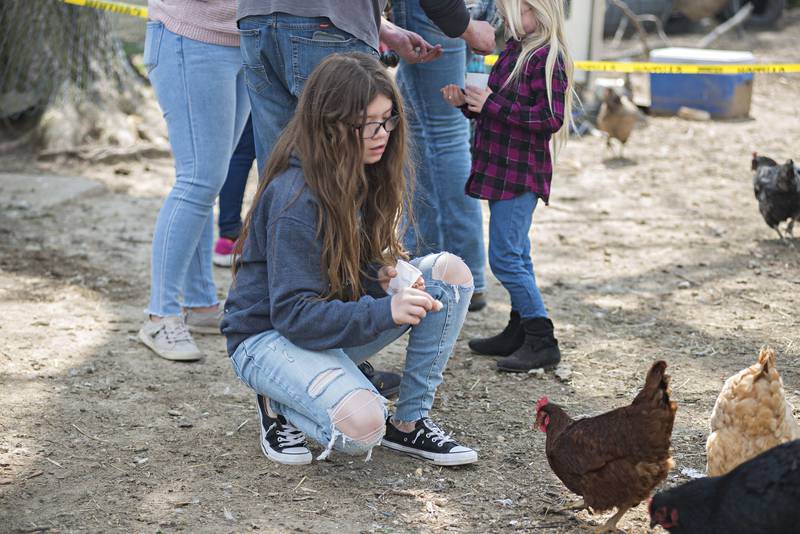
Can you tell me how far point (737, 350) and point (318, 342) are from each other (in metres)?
2.02

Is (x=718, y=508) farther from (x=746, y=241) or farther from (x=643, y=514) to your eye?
(x=746, y=241)

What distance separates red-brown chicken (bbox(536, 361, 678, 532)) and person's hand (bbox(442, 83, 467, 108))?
1.46 meters

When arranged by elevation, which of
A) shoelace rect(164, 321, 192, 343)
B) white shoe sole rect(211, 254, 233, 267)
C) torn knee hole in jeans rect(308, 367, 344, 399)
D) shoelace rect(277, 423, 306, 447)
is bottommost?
white shoe sole rect(211, 254, 233, 267)

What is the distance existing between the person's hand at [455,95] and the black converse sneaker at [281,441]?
1395 millimetres

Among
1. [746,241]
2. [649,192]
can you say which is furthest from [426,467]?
[649,192]

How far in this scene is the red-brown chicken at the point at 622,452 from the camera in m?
2.58

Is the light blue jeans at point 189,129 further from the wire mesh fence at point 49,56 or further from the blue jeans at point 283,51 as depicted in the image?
the wire mesh fence at point 49,56

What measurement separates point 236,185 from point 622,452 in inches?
114

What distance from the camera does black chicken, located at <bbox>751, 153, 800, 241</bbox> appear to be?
5.32 m

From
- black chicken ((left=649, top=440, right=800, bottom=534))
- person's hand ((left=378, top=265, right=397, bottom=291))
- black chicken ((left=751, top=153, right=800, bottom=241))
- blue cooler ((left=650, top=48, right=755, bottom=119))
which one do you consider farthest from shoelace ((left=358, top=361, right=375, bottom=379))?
blue cooler ((left=650, top=48, right=755, bottom=119))

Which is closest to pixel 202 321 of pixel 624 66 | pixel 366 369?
pixel 366 369

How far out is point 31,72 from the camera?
23.1 ft

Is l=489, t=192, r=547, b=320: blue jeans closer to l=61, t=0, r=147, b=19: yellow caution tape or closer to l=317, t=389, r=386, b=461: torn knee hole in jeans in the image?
l=317, t=389, r=386, b=461: torn knee hole in jeans

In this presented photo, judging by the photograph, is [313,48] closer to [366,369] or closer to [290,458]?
[366,369]
